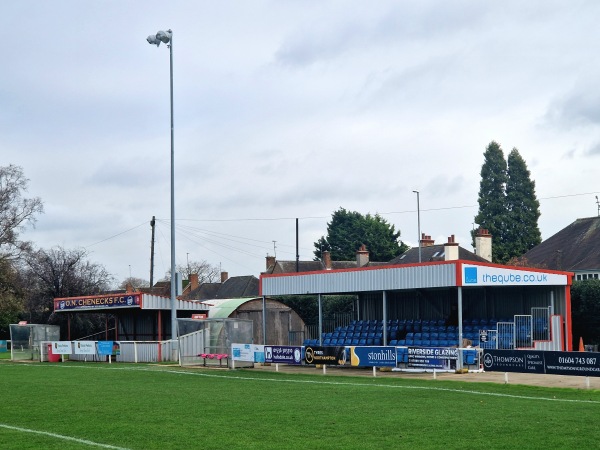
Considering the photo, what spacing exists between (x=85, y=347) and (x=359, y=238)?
184 ft

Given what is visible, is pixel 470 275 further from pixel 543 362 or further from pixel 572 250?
pixel 572 250

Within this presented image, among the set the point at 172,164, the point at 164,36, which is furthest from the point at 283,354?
the point at 164,36

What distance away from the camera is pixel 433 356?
29375 millimetres

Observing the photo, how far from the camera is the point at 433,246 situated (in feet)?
231

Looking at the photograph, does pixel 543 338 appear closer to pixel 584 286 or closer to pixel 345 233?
pixel 584 286

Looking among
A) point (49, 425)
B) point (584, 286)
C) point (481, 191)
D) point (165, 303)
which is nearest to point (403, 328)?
point (584, 286)

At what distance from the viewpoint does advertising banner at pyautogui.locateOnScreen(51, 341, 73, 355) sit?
4281cm

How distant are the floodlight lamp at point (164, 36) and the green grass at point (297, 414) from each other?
16.4 metres

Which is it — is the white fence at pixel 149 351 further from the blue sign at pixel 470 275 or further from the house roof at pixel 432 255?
the house roof at pixel 432 255

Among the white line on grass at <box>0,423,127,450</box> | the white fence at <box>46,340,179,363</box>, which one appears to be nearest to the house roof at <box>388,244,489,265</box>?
the white fence at <box>46,340,179,363</box>

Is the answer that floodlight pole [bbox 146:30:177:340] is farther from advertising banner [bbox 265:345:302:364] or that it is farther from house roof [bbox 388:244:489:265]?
house roof [bbox 388:244:489:265]

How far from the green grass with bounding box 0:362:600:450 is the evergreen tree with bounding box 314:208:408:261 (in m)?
67.2

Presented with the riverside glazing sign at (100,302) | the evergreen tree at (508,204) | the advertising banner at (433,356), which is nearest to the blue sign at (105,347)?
the riverside glazing sign at (100,302)

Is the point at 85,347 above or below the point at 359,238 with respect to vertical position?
below
